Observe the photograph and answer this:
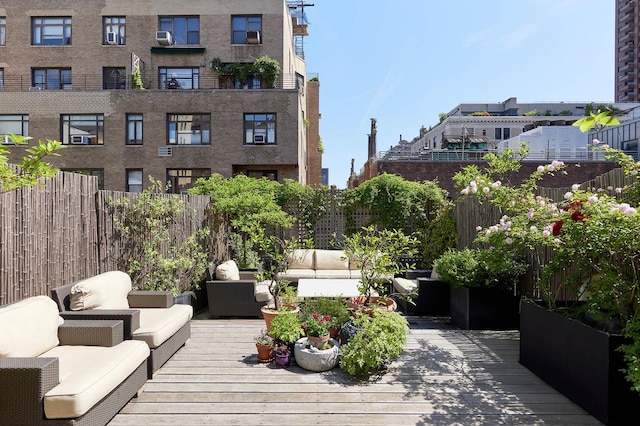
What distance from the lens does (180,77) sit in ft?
66.0

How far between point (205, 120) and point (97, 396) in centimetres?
1649

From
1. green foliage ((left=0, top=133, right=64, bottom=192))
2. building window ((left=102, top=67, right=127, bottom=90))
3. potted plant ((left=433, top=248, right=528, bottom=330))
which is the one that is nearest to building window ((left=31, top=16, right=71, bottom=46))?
building window ((left=102, top=67, right=127, bottom=90))

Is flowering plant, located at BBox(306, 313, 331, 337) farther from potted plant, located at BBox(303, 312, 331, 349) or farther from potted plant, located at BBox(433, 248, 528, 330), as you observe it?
potted plant, located at BBox(433, 248, 528, 330)

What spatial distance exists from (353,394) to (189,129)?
54.2ft

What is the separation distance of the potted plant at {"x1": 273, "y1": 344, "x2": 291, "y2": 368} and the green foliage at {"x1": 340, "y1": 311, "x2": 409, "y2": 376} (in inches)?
25.3

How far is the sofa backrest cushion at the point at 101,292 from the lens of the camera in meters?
4.39

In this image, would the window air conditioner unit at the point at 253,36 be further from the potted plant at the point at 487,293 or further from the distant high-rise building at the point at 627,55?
the distant high-rise building at the point at 627,55

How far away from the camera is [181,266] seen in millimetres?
6922

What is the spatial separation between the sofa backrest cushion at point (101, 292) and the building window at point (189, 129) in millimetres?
13704

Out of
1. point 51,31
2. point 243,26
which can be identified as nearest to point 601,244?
point 243,26

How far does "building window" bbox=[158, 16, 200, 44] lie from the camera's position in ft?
65.1

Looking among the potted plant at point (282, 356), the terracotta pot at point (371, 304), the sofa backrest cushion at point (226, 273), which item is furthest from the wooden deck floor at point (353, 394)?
the sofa backrest cushion at point (226, 273)

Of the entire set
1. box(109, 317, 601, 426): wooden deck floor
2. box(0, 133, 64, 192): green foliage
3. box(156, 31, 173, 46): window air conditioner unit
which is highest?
box(156, 31, 173, 46): window air conditioner unit

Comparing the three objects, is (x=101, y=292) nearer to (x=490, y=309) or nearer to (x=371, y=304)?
(x=371, y=304)
